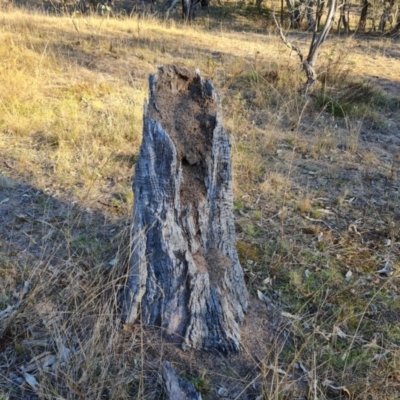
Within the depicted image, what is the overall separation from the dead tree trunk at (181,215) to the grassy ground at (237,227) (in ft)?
0.48

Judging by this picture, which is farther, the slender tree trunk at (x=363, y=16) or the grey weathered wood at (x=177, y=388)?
the slender tree trunk at (x=363, y=16)

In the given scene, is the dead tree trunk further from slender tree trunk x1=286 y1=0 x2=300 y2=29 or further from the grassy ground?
slender tree trunk x1=286 y1=0 x2=300 y2=29

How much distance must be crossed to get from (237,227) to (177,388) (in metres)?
1.69

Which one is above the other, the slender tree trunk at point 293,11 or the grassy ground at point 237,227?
the slender tree trunk at point 293,11

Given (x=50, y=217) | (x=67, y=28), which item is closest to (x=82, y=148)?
(x=50, y=217)

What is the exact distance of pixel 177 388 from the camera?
207 cm

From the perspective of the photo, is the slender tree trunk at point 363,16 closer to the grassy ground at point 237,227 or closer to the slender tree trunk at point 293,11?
the slender tree trunk at point 293,11

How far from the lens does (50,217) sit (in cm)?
340

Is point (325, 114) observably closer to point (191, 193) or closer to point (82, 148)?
point (82, 148)

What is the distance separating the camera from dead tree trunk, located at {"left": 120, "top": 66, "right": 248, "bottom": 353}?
7.30 feet

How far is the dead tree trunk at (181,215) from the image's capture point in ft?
7.30

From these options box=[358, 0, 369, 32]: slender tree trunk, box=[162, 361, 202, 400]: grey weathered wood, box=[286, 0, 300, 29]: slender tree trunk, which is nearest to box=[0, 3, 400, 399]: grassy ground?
box=[162, 361, 202, 400]: grey weathered wood

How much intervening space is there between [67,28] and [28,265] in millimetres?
7839

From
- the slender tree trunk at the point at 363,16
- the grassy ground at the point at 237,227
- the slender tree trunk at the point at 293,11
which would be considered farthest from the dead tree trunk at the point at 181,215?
the slender tree trunk at the point at 363,16
